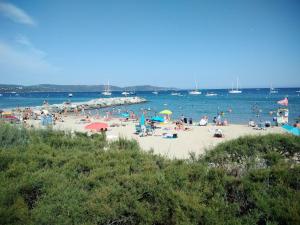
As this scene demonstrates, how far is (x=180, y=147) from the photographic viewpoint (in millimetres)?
14781

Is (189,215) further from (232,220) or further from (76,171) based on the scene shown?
(76,171)

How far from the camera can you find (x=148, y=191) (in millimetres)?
4652

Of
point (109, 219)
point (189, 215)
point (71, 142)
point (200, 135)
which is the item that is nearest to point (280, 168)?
point (189, 215)

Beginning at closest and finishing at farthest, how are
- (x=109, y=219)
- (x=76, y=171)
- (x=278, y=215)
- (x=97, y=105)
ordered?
(x=278, y=215) → (x=109, y=219) → (x=76, y=171) → (x=97, y=105)

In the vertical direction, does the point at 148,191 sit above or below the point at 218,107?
above

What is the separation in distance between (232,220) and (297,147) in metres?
3.54

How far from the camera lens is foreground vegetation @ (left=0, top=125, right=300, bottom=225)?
4.11 meters

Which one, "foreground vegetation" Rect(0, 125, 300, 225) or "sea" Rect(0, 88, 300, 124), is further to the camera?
"sea" Rect(0, 88, 300, 124)

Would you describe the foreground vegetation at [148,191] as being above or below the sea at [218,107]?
above

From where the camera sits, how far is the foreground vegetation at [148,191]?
4.11 metres

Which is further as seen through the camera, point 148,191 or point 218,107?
point 218,107

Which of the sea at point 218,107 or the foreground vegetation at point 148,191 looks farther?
the sea at point 218,107

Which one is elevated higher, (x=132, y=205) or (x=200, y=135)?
(x=132, y=205)

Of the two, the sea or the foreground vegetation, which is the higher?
the foreground vegetation
